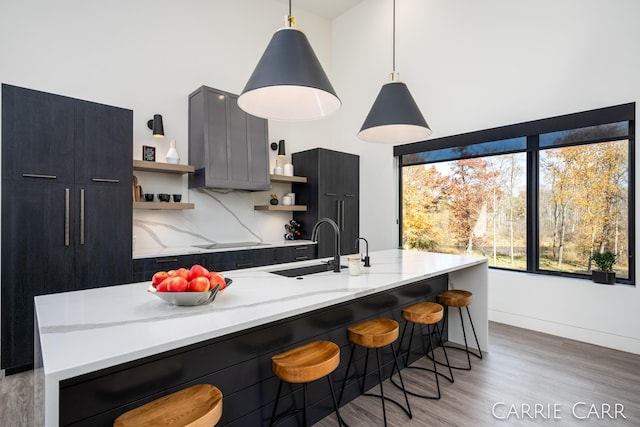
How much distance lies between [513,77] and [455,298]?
269 centimetres

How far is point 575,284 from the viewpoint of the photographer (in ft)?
11.4

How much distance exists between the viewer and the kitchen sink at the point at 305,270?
2406 mm

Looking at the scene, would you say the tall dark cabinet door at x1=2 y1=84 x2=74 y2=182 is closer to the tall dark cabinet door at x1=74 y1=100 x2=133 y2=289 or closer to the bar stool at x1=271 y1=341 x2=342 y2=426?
the tall dark cabinet door at x1=74 y1=100 x2=133 y2=289

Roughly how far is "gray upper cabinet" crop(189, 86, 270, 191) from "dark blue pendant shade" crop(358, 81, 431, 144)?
1871 mm

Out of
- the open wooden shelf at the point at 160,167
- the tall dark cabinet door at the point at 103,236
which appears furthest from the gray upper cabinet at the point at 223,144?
the tall dark cabinet door at the point at 103,236

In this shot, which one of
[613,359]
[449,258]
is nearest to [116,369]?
[449,258]

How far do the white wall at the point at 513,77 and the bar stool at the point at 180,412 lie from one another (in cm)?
374

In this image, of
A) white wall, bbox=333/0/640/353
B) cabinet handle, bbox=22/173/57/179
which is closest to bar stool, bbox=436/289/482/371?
white wall, bbox=333/0/640/353

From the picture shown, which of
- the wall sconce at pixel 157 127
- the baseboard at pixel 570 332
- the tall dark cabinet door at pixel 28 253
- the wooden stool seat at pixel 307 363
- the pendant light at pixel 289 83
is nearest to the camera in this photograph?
the wooden stool seat at pixel 307 363

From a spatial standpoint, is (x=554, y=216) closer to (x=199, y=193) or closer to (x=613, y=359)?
(x=613, y=359)

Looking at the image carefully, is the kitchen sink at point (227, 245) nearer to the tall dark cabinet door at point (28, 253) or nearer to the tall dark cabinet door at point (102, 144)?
the tall dark cabinet door at point (102, 144)

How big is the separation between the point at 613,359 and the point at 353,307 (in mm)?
2563

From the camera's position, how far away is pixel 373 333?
2.03 metres

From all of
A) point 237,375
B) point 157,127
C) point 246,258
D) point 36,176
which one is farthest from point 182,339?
point 157,127
